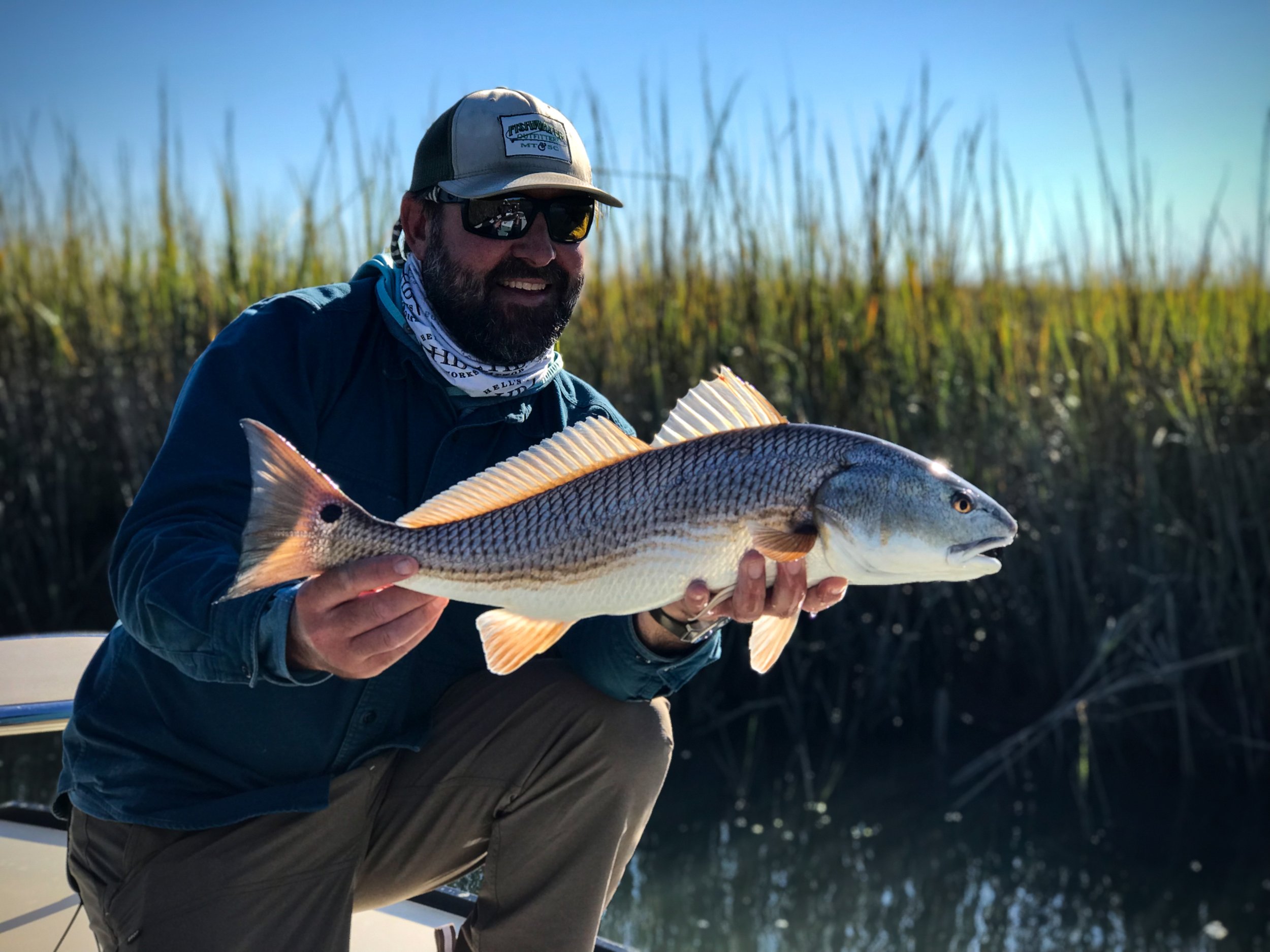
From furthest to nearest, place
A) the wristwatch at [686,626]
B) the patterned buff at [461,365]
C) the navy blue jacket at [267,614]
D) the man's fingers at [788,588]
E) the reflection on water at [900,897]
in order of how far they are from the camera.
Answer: the reflection on water at [900,897] < the patterned buff at [461,365] < the wristwatch at [686,626] < the man's fingers at [788,588] < the navy blue jacket at [267,614]

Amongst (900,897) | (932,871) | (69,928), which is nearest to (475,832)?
(69,928)

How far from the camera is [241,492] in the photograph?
2080 millimetres

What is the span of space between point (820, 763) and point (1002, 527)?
10.5 ft

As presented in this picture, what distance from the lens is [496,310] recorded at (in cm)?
261

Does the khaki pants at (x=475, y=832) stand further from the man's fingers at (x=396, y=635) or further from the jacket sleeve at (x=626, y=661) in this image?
the man's fingers at (x=396, y=635)

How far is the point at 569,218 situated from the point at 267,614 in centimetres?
127

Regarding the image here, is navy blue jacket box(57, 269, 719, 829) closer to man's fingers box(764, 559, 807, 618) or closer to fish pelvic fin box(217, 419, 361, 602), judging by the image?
fish pelvic fin box(217, 419, 361, 602)

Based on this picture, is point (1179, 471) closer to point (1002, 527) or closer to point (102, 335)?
point (1002, 527)

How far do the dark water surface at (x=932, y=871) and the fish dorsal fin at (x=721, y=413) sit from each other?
2165 mm

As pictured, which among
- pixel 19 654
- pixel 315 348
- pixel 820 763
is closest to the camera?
pixel 315 348

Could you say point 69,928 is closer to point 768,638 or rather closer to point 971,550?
point 768,638

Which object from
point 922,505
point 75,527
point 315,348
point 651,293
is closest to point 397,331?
point 315,348

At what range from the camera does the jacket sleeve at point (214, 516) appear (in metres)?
1.81

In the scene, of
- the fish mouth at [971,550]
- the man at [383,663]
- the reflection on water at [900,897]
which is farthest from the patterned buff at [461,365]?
the reflection on water at [900,897]
